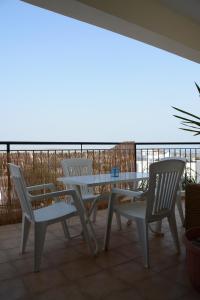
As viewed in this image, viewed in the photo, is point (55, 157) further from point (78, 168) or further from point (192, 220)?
point (192, 220)

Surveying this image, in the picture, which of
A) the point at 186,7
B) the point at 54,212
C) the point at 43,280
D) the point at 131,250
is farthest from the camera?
the point at 186,7

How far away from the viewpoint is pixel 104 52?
8.52 metres

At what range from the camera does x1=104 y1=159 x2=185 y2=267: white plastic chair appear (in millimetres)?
2223

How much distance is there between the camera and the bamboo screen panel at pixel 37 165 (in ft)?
11.6

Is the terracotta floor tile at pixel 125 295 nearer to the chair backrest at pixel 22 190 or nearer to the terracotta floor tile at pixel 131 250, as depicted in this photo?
the terracotta floor tile at pixel 131 250

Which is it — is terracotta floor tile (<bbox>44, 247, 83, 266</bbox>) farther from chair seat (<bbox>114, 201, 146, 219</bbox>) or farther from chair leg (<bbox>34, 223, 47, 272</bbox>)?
chair seat (<bbox>114, 201, 146, 219</bbox>)

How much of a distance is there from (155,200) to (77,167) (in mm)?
1369

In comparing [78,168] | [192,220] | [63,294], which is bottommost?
[63,294]

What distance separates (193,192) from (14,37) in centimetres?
590

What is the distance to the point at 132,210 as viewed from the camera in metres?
2.48

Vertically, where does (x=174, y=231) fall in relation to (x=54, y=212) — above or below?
below

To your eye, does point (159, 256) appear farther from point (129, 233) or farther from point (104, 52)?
point (104, 52)

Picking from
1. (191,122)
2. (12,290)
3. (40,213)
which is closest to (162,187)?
(191,122)

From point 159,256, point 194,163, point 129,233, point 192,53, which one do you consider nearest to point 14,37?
point 192,53
